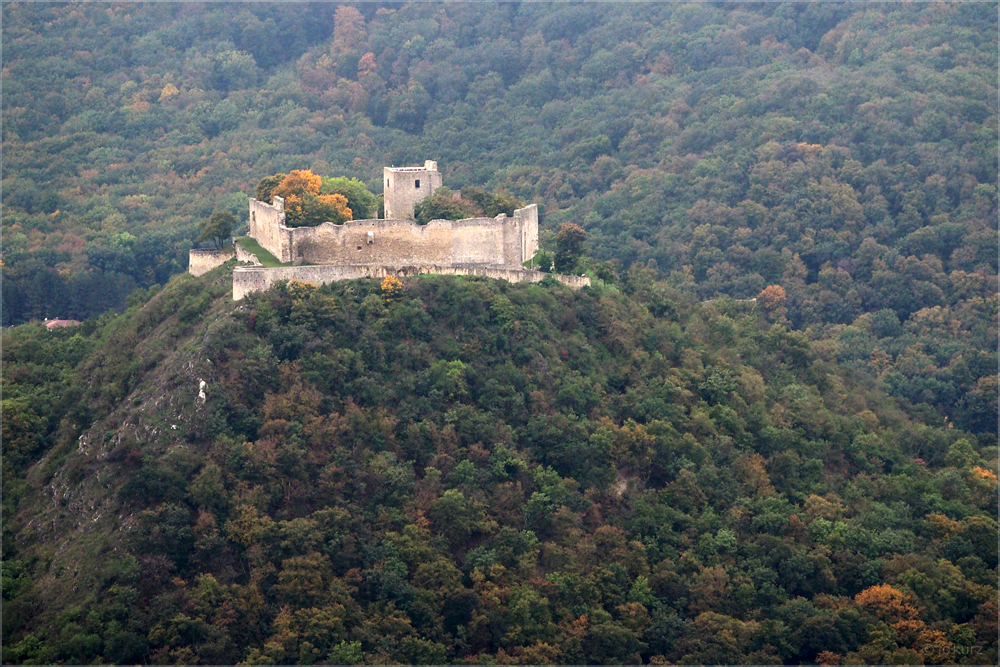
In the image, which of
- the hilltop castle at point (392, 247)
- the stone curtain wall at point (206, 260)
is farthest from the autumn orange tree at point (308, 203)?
the stone curtain wall at point (206, 260)

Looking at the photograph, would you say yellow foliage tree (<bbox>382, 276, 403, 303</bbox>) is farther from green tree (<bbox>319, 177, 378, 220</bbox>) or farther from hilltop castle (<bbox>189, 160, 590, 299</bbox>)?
green tree (<bbox>319, 177, 378, 220</bbox>)

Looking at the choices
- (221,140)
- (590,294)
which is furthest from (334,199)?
(221,140)

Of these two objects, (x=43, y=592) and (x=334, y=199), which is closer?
(x=43, y=592)

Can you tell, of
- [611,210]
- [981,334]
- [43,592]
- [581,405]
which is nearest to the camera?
[43,592]

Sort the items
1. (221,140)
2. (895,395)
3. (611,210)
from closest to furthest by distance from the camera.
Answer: (895,395)
(611,210)
(221,140)

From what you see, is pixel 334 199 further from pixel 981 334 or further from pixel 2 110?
Result: pixel 2 110

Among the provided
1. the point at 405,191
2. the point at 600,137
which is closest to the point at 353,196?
the point at 405,191

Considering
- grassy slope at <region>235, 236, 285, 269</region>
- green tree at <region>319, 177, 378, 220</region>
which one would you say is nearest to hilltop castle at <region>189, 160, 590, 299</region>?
grassy slope at <region>235, 236, 285, 269</region>
